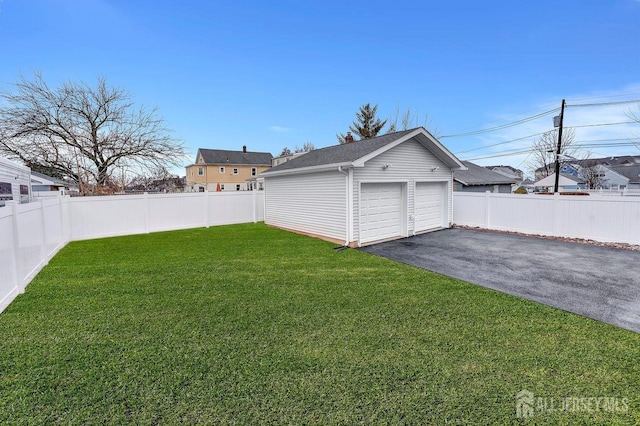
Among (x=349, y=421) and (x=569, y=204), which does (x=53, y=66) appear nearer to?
(x=349, y=421)

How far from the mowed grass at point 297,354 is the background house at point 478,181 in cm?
1603

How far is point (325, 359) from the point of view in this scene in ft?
11.1

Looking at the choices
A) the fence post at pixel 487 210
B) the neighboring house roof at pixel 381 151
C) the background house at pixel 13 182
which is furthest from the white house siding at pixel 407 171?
the background house at pixel 13 182

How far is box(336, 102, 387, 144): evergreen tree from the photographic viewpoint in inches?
1298

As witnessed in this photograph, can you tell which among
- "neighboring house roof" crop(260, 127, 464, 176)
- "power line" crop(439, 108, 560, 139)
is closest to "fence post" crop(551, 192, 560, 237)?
"neighboring house roof" crop(260, 127, 464, 176)

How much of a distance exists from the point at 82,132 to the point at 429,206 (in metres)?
20.4

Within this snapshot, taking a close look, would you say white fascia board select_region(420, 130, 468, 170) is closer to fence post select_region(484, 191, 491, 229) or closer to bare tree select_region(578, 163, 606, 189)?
fence post select_region(484, 191, 491, 229)

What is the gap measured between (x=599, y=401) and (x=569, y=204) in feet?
32.0

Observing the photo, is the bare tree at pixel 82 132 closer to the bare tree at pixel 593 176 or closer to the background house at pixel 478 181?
the background house at pixel 478 181

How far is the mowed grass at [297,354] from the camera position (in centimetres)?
262

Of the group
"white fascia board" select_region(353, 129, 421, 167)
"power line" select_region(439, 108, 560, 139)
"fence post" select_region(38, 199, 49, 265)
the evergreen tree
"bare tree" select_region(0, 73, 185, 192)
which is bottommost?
"fence post" select_region(38, 199, 49, 265)

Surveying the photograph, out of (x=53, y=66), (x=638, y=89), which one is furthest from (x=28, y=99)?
(x=638, y=89)

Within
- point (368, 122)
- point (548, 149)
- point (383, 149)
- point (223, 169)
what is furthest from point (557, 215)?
point (223, 169)

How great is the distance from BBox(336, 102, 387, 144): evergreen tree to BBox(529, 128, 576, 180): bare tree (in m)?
16.8
